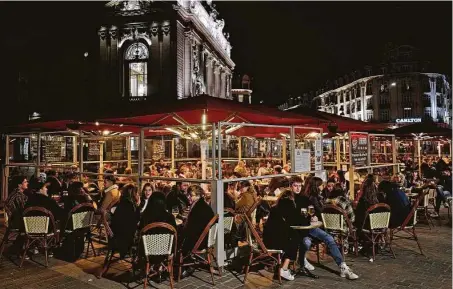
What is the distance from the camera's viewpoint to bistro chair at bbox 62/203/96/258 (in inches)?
275

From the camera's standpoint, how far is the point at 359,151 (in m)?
10.2

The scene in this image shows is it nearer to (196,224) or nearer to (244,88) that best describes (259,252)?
(196,224)

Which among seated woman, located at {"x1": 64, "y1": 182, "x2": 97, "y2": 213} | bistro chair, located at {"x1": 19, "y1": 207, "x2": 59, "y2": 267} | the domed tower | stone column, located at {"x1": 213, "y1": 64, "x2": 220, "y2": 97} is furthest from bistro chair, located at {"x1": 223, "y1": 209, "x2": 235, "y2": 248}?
the domed tower

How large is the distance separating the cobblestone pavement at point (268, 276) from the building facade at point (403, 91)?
6428 cm

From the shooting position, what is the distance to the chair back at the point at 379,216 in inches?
271

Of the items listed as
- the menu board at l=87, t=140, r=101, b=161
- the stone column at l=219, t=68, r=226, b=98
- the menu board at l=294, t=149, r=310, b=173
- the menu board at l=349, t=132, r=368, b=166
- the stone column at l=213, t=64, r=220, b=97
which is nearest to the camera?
the menu board at l=294, t=149, r=310, b=173

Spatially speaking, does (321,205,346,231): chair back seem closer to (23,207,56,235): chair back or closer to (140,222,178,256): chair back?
(140,222,178,256): chair back

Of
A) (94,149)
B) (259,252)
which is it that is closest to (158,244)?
(259,252)

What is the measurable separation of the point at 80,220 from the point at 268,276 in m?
3.92

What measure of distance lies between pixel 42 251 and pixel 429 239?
908 centimetres

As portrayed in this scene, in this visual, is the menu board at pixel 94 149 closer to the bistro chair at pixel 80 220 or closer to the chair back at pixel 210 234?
the bistro chair at pixel 80 220

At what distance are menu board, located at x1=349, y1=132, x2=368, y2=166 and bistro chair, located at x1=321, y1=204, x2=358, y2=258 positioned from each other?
349 cm

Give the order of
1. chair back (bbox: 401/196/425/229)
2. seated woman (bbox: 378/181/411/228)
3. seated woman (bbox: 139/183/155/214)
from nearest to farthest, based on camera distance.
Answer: chair back (bbox: 401/196/425/229), seated woman (bbox: 139/183/155/214), seated woman (bbox: 378/181/411/228)

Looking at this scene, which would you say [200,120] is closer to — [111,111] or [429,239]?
[111,111]
